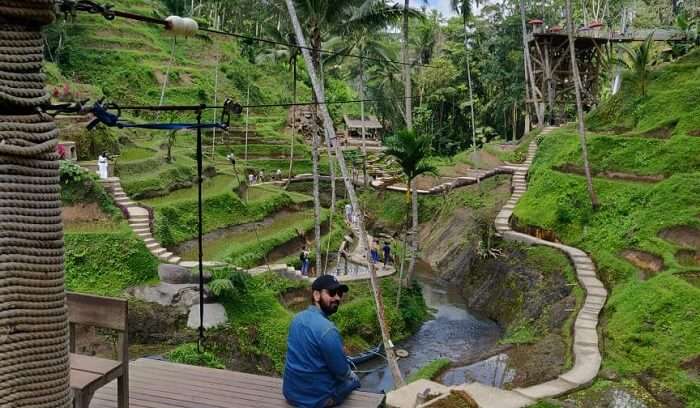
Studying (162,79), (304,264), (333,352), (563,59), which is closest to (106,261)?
(304,264)

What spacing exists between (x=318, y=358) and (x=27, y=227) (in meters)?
2.30

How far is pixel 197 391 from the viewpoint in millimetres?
4797

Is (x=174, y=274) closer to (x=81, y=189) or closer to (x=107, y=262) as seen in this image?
(x=107, y=262)

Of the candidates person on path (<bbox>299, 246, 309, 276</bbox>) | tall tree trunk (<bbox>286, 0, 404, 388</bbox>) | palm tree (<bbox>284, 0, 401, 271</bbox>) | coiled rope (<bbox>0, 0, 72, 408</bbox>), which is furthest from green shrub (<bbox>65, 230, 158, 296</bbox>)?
coiled rope (<bbox>0, 0, 72, 408</bbox>)

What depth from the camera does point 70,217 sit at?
51.6ft

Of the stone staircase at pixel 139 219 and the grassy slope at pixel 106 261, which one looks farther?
the stone staircase at pixel 139 219

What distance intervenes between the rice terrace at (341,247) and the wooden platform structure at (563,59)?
0.18m

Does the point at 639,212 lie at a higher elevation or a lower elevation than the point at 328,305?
lower

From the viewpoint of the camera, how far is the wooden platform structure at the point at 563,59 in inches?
1187

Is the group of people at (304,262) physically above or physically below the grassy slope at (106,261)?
below

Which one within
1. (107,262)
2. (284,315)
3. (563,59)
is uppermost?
(563,59)

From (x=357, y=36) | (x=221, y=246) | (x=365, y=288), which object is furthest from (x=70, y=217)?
(x=357, y=36)

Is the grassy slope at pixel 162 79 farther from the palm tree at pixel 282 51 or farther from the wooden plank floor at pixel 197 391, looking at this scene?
the wooden plank floor at pixel 197 391

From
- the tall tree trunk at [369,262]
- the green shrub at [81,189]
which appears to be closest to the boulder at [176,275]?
the green shrub at [81,189]
